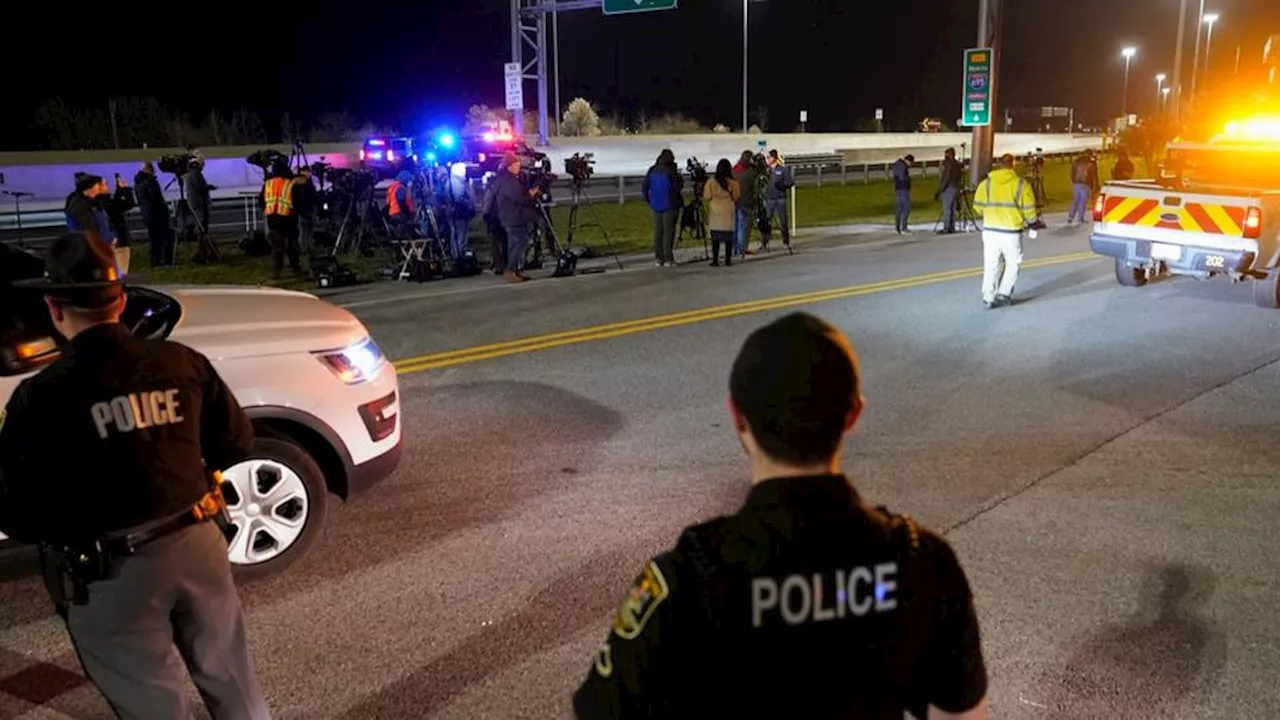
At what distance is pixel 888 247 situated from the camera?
18453 millimetres

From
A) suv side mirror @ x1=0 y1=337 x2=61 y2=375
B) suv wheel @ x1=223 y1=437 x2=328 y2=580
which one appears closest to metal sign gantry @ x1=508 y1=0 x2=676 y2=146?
suv wheel @ x1=223 y1=437 x2=328 y2=580

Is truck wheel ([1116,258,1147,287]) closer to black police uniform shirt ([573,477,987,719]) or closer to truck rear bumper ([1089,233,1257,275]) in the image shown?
truck rear bumper ([1089,233,1257,275])

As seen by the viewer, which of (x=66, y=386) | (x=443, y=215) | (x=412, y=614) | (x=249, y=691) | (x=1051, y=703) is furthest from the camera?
(x=443, y=215)

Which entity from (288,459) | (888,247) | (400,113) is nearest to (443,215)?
(888,247)

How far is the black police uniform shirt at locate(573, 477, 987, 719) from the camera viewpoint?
1655mm

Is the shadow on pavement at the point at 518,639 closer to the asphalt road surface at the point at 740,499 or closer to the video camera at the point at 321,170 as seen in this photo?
the asphalt road surface at the point at 740,499

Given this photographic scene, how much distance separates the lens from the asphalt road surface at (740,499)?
4125 millimetres

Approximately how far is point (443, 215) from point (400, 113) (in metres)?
62.5

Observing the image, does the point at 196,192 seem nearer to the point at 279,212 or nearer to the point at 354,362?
the point at 279,212

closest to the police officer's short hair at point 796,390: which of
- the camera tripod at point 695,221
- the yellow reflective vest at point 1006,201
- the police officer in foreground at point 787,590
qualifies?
the police officer in foreground at point 787,590

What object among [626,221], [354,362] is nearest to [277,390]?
[354,362]

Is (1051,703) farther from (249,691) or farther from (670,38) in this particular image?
(670,38)

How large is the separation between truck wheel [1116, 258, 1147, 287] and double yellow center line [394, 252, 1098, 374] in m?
1.81

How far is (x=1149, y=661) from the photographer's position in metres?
4.18
